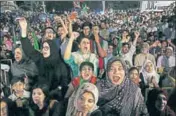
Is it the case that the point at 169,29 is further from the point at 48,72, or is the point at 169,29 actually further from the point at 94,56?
the point at 48,72

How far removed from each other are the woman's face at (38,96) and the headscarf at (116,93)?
0.38 metres

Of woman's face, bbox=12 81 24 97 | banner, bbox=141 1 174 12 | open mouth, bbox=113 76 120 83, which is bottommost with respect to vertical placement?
woman's face, bbox=12 81 24 97

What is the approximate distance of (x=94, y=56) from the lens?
2777 millimetres

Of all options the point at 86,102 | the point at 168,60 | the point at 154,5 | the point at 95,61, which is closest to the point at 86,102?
the point at 86,102

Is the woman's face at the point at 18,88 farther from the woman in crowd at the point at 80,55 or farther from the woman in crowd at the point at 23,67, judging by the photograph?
the woman in crowd at the point at 80,55

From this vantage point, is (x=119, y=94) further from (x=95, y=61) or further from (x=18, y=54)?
(x=18, y=54)

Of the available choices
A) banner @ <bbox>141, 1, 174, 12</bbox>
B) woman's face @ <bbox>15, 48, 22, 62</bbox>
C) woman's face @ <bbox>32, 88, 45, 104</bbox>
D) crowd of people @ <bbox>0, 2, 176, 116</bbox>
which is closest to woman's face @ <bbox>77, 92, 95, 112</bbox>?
crowd of people @ <bbox>0, 2, 176, 116</bbox>

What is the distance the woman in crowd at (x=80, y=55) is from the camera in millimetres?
2775

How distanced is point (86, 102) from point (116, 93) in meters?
0.21

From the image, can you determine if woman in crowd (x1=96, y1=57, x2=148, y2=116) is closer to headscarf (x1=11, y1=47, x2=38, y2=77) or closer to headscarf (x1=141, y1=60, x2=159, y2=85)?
headscarf (x1=141, y1=60, x2=159, y2=85)

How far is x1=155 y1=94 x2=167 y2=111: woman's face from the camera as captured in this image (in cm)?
281

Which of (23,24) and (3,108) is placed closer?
(23,24)

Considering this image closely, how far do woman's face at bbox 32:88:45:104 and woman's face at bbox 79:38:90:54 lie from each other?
399 millimetres

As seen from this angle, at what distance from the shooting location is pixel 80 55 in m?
2.78
